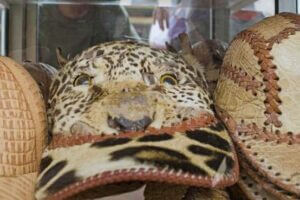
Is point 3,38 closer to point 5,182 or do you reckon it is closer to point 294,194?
point 5,182

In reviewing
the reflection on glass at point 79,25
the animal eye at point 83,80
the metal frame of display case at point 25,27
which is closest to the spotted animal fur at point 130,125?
the animal eye at point 83,80

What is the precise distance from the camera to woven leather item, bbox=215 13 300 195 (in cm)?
64

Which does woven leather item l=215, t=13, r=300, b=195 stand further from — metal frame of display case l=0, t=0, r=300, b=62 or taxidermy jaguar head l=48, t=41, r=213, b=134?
metal frame of display case l=0, t=0, r=300, b=62

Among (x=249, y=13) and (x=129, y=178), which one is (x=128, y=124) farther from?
(x=249, y=13)

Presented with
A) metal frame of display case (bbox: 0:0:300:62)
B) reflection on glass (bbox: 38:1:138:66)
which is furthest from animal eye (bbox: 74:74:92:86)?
reflection on glass (bbox: 38:1:138:66)

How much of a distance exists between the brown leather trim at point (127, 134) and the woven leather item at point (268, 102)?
57 millimetres

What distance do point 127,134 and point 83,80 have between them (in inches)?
4.4

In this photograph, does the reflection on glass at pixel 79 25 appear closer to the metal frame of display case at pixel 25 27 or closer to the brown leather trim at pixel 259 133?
the metal frame of display case at pixel 25 27

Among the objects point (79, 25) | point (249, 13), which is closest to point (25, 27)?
point (79, 25)

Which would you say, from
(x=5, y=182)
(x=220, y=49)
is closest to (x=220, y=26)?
(x=220, y=49)

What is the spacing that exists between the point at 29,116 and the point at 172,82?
0.18 metres

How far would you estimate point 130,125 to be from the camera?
0.58m

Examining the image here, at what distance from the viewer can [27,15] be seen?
1.17m

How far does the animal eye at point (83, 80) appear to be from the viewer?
644 millimetres
